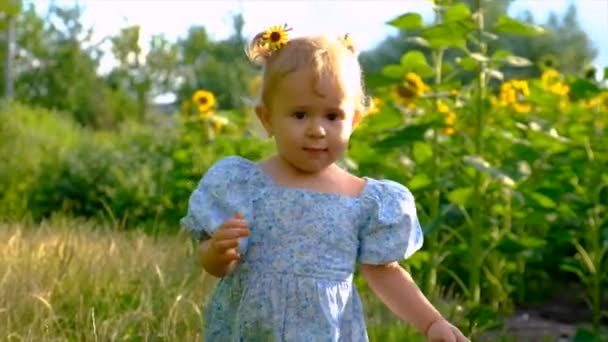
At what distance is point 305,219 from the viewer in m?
2.43

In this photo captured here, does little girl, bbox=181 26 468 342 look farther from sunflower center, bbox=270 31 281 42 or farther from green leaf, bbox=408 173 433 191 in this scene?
green leaf, bbox=408 173 433 191

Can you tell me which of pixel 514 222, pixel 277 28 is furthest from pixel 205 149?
pixel 277 28

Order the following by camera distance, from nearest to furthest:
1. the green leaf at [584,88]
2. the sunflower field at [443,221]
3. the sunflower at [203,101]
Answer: the sunflower field at [443,221] < the green leaf at [584,88] < the sunflower at [203,101]

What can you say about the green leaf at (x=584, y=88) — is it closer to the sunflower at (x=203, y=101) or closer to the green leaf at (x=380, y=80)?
the green leaf at (x=380, y=80)

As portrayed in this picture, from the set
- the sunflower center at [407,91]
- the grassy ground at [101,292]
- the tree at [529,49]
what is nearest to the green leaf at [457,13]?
the sunflower center at [407,91]

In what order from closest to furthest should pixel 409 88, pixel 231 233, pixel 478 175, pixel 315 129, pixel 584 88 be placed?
pixel 231 233 → pixel 315 129 → pixel 478 175 → pixel 584 88 → pixel 409 88

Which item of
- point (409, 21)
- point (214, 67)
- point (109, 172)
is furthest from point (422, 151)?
point (214, 67)

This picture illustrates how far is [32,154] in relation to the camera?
30.5 feet

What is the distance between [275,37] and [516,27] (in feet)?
6.71

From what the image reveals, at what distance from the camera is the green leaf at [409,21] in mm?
4445

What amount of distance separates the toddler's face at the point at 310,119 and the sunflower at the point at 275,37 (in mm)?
93

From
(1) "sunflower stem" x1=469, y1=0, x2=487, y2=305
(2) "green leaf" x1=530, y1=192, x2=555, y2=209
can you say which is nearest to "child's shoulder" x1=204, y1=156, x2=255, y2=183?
(1) "sunflower stem" x1=469, y1=0, x2=487, y2=305

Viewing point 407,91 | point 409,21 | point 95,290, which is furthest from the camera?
point 407,91

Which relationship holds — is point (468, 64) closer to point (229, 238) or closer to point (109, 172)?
point (229, 238)
